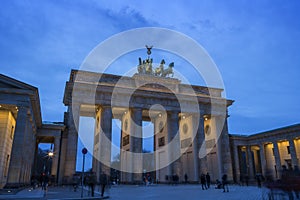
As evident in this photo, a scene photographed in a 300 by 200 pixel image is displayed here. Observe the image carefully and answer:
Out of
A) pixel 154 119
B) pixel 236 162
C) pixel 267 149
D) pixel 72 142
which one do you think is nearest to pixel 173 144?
pixel 154 119

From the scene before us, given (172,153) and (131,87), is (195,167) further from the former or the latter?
(131,87)

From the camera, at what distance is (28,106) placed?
25.2m

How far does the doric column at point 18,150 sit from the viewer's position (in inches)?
923

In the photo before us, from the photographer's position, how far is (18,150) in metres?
24.1

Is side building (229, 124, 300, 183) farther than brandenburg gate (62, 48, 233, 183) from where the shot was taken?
Yes

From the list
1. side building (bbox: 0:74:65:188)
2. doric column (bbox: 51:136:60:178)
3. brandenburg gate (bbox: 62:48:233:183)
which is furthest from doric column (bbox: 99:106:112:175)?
side building (bbox: 0:74:65:188)

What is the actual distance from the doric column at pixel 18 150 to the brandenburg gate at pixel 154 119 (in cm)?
1108

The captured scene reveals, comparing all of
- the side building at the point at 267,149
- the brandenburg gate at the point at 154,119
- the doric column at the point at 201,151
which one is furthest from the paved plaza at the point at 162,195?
the side building at the point at 267,149

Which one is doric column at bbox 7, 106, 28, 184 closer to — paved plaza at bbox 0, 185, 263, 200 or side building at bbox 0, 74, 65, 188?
side building at bbox 0, 74, 65, 188

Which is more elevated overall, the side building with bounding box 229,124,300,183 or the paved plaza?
Answer: the side building with bounding box 229,124,300,183

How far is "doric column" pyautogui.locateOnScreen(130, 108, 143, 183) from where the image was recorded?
3678 centimetres

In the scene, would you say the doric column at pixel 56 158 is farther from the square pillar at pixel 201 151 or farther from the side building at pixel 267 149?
the side building at pixel 267 149

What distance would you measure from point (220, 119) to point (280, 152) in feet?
38.6

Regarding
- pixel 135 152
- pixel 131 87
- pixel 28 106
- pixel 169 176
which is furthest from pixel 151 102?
pixel 28 106
